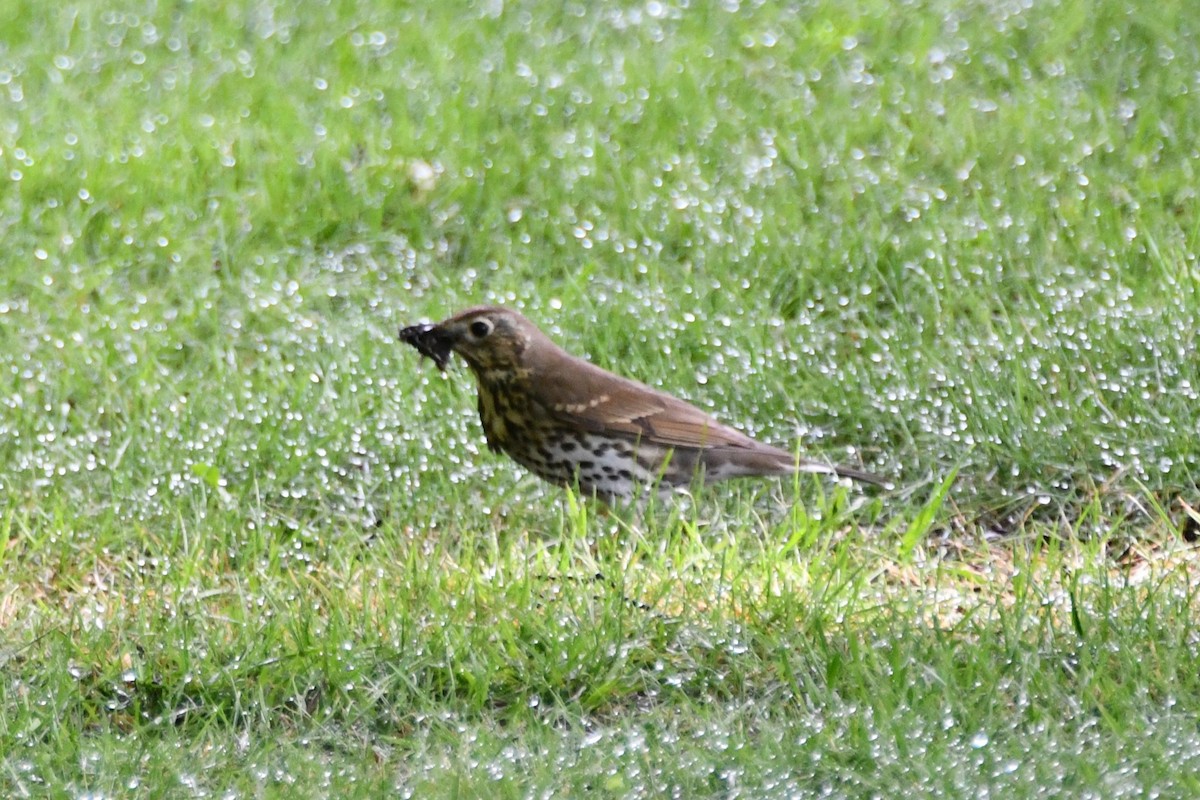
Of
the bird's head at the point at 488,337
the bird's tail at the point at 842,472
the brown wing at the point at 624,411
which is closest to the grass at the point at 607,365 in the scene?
the bird's tail at the point at 842,472

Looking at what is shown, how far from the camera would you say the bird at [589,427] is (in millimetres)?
4961

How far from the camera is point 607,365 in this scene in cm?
570

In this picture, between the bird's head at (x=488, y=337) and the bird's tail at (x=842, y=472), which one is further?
the bird's head at (x=488, y=337)

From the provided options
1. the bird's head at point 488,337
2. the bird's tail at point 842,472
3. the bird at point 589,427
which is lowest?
the bird's tail at point 842,472

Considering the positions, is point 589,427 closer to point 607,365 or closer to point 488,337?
point 488,337

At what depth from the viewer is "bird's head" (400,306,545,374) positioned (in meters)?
5.07

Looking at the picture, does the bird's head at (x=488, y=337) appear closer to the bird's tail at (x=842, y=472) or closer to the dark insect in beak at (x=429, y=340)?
the dark insect in beak at (x=429, y=340)

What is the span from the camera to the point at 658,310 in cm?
591

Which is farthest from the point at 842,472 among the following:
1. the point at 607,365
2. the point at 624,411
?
the point at 607,365

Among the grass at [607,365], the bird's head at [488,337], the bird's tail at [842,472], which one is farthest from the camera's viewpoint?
the bird's head at [488,337]

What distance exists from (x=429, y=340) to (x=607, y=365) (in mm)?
748

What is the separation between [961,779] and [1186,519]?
1835mm

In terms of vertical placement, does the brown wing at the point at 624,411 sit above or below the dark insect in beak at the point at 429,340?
below

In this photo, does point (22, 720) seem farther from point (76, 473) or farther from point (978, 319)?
point (978, 319)
